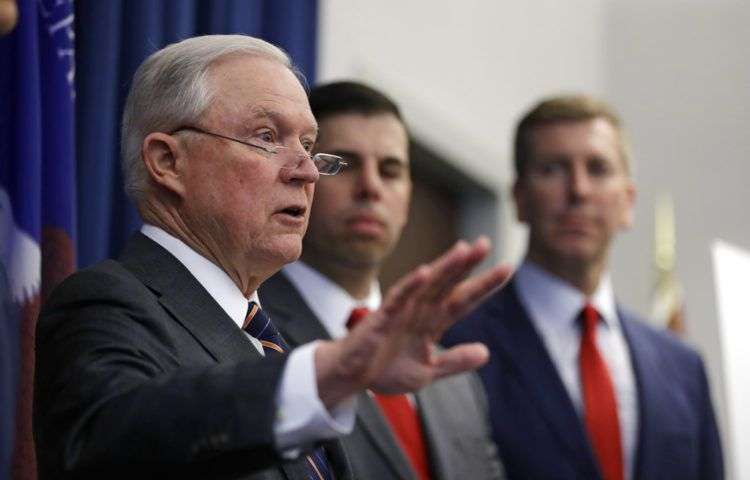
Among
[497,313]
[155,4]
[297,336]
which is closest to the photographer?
[297,336]

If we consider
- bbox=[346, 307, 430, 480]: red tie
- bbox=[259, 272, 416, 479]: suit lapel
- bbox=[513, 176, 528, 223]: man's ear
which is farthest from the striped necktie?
bbox=[513, 176, 528, 223]: man's ear

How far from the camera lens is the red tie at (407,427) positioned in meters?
2.07

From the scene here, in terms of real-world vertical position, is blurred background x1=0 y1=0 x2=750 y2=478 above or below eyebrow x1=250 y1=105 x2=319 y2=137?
below

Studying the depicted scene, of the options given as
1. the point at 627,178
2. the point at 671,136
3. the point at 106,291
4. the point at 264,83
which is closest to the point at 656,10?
the point at 671,136

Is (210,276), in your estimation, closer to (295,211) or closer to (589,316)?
(295,211)

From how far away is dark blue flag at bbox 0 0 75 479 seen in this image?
1.75 metres

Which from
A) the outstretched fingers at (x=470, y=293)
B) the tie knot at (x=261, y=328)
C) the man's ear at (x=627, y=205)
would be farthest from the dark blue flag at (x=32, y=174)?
the man's ear at (x=627, y=205)

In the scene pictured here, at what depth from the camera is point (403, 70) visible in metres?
3.48

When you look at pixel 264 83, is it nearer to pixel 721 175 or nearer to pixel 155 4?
pixel 155 4

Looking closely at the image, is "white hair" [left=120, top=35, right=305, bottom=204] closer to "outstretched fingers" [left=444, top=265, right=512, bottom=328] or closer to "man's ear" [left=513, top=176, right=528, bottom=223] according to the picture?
"outstretched fingers" [left=444, top=265, right=512, bottom=328]

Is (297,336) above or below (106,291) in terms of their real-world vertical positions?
below

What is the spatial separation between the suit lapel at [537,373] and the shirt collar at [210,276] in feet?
3.68

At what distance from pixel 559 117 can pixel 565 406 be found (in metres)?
0.74

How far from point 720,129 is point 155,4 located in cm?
318
